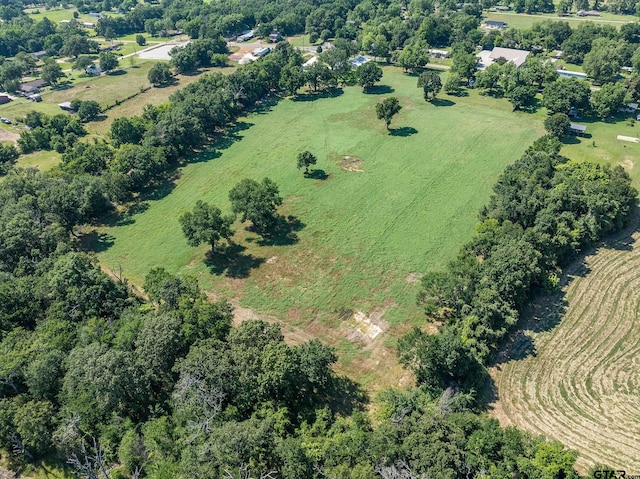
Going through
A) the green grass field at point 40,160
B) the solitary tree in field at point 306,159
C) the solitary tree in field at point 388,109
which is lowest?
the green grass field at point 40,160

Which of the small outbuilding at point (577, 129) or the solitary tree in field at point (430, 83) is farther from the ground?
the solitary tree in field at point (430, 83)

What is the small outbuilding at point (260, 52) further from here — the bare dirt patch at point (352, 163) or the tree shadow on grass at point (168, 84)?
the bare dirt patch at point (352, 163)

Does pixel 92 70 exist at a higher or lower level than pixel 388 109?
higher

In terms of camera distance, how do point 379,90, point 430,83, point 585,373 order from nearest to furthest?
1. point 585,373
2. point 430,83
3. point 379,90

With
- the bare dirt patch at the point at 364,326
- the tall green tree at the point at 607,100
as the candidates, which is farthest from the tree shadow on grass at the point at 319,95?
the bare dirt patch at the point at 364,326

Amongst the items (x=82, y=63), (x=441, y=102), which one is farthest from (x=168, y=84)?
(x=441, y=102)

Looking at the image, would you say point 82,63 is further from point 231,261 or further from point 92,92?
point 231,261

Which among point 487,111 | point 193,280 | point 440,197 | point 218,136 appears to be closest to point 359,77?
point 487,111
